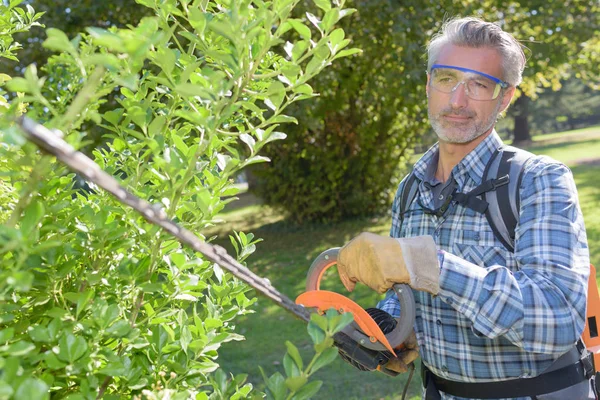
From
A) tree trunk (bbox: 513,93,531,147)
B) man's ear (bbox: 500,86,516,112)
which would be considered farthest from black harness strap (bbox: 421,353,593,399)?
tree trunk (bbox: 513,93,531,147)

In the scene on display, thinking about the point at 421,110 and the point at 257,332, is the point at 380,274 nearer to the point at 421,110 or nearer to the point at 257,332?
the point at 257,332

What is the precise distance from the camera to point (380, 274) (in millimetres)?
1602

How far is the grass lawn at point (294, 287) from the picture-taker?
5.47 m

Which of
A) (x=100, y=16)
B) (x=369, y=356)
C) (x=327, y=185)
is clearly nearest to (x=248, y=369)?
(x=369, y=356)

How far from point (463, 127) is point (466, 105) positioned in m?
0.08

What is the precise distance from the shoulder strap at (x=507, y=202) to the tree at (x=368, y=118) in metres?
8.68

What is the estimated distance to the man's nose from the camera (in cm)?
220

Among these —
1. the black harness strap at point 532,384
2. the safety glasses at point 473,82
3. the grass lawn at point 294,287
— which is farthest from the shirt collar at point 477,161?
the grass lawn at point 294,287

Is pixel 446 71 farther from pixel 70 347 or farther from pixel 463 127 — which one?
pixel 70 347

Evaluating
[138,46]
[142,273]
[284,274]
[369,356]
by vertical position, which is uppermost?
[138,46]

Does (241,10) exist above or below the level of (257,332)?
above

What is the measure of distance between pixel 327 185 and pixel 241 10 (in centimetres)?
1129

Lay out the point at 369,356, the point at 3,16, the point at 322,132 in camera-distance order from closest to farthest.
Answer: the point at 3,16
the point at 369,356
the point at 322,132

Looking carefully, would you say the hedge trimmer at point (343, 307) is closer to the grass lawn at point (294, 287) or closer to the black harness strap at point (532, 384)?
the black harness strap at point (532, 384)
